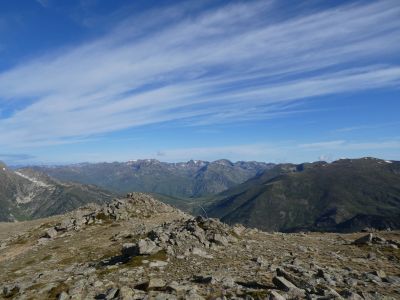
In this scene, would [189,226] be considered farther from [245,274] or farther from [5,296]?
[5,296]

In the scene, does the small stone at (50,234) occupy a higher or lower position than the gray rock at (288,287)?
lower

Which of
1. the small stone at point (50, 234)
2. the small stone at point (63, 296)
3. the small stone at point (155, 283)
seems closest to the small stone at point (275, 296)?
the small stone at point (155, 283)

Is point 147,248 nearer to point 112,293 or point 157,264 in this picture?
point 157,264

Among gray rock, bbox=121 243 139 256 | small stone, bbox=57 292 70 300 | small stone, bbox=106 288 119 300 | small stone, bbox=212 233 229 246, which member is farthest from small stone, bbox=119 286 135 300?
small stone, bbox=212 233 229 246

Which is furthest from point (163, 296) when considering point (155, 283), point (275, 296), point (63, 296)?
point (63, 296)

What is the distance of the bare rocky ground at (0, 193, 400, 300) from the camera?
71.4ft

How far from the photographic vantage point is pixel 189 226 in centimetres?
3622

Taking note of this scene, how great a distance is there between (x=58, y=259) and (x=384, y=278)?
30.9m

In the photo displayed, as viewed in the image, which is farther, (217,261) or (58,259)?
(58,259)

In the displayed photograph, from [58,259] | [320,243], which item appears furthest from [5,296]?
[320,243]

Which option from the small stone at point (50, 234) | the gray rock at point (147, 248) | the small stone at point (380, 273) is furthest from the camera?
the small stone at point (50, 234)

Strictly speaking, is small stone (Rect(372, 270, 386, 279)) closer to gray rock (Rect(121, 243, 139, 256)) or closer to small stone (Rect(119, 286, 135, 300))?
small stone (Rect(119, 286, 135, 300))

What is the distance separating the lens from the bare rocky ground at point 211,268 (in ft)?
71.4

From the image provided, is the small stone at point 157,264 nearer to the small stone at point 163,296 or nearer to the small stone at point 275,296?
the small stone at point 163,296
